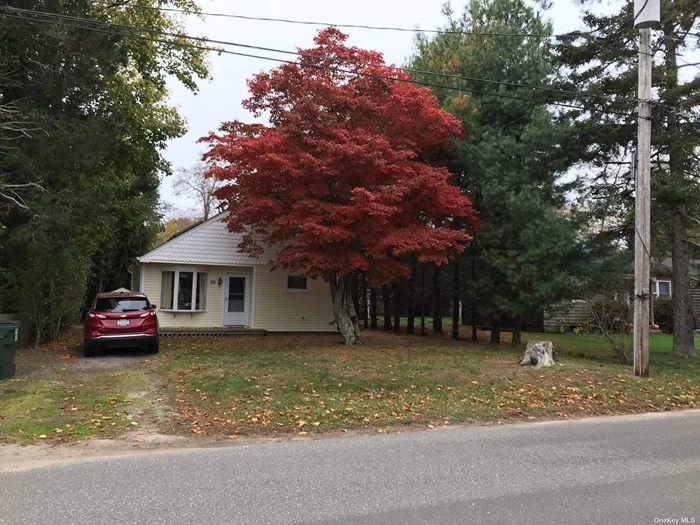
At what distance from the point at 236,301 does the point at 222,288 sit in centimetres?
75

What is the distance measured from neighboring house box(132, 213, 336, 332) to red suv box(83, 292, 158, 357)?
19.0ft

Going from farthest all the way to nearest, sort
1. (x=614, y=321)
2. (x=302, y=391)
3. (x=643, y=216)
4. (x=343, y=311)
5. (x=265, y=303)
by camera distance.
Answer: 1. (x=265, y=303)
2. (x=343, y=311)
3. (x=614, y=321)
4. (x=643, y=216)
5. (x=302, y=391)

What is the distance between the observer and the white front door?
2045cm

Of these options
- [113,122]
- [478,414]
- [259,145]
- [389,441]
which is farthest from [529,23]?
[389,441]

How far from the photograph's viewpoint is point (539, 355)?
11.7m

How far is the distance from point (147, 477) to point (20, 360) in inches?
352

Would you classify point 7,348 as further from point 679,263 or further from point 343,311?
point 679,263

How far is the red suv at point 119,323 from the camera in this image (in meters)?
12.7

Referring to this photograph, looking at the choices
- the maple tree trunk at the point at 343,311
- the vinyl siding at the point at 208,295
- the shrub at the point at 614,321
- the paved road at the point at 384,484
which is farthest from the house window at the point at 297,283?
the paved road at the point at 384,484

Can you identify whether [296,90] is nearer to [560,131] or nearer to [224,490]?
[560,131]

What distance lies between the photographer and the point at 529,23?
17438 mm

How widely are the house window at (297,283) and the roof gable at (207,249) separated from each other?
1.25 meters

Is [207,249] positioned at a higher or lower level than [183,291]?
higher

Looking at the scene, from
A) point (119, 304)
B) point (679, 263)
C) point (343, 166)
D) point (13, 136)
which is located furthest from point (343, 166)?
point (679, 263)
